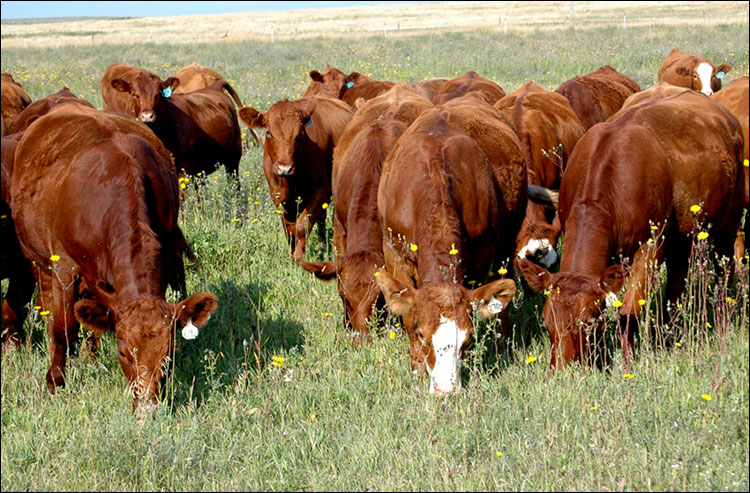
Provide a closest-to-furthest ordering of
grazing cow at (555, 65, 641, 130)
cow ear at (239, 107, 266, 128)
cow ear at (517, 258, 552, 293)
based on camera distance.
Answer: cow ear at (517, 258, 552, 293) < cow ear at (239, 107, 266, 128) < grazing cow at (555, 65, 641, 130)

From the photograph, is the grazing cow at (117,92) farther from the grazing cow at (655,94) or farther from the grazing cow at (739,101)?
the grazing cow at (739,101)

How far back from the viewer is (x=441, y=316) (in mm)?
5082

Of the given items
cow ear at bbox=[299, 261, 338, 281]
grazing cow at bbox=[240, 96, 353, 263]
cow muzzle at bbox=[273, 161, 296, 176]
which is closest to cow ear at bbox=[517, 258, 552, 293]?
cow ear at bbox=[299, 261, 338, 281]

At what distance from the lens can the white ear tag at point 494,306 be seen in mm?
5277

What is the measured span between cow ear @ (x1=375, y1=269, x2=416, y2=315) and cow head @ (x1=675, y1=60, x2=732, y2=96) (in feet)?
37.8

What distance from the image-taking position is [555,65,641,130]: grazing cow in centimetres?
1053

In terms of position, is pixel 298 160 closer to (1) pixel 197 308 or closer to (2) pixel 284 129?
(2) pixel 284 129

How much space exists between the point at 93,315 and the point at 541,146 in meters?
5.26

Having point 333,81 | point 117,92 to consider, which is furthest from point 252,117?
point 117,92

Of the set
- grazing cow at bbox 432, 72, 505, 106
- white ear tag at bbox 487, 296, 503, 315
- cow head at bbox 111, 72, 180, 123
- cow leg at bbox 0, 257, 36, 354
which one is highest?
grazing cow at bbox 432, 72, 505, 106

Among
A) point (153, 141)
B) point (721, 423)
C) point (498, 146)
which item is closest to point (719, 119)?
point (498, 146)

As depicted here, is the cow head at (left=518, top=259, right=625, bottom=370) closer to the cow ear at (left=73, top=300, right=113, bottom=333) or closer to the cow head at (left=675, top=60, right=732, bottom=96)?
the cow ear at (left=73, top=300, right=113, bottom=333)

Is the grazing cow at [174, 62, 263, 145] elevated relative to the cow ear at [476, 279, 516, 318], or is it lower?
lower

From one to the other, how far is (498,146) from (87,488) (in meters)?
4.46
